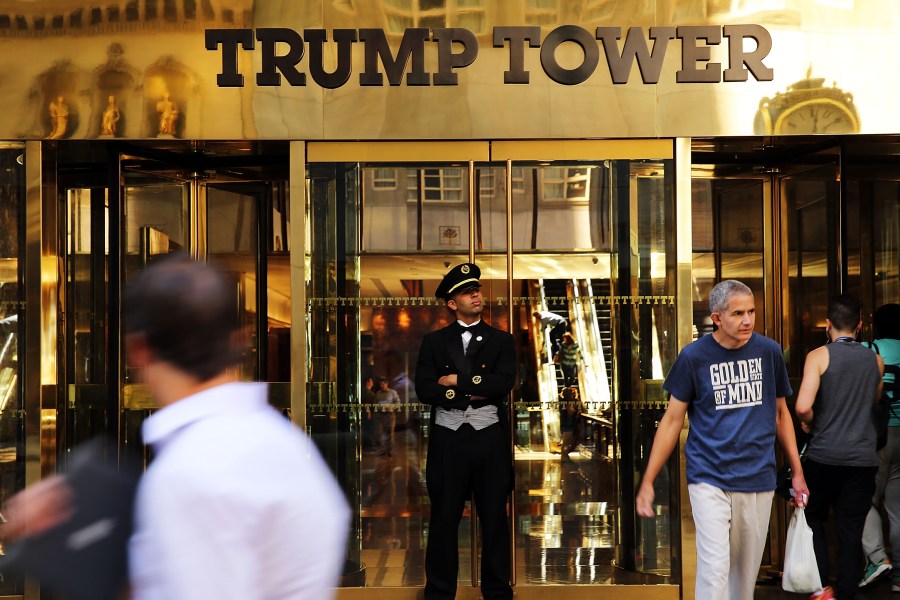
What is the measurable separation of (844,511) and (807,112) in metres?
2.41

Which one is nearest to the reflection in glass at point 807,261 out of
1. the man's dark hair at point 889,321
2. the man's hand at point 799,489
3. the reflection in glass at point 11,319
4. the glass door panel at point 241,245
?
the man's dark hair at point 889,321

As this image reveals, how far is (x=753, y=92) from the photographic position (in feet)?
23.0

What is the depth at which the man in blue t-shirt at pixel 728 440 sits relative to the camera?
532 cm

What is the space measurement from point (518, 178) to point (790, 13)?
1942 millimetres

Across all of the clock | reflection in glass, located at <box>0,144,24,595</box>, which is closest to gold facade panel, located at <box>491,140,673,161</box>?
the clock

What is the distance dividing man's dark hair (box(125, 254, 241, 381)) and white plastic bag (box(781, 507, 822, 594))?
4.45 m

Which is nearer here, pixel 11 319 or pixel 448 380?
pixel 448 380

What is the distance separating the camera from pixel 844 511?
21.1 ft

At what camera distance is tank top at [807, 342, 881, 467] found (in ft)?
20.8

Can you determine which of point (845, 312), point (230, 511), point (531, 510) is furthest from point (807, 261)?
point (230, 511)

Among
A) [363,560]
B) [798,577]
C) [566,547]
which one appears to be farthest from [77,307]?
[798,577]

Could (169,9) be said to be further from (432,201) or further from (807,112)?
(807,112)

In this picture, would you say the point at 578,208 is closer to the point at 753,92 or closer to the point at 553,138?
the point at 553,138

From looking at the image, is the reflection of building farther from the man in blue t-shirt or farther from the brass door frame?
the man in blue t-shirt
